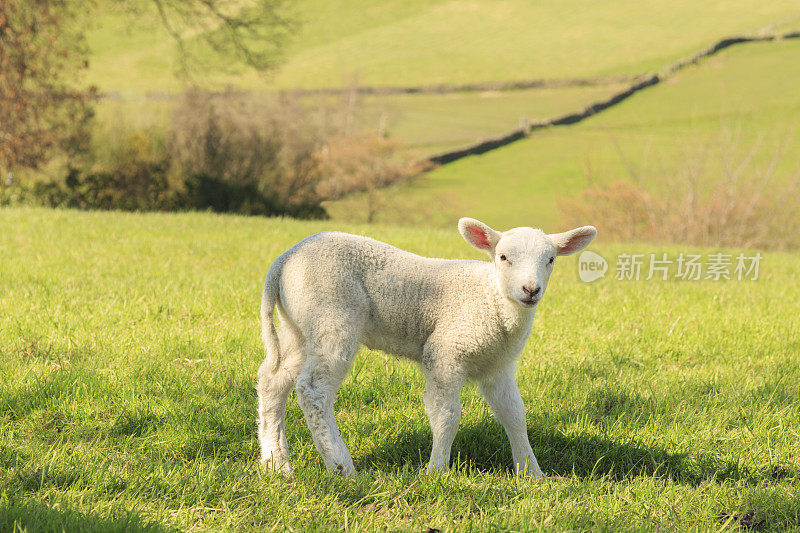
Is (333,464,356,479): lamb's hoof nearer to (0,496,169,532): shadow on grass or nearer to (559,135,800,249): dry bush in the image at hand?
(0,496,169,532): shadow on grass

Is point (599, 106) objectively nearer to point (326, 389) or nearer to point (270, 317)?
point (270, 317)

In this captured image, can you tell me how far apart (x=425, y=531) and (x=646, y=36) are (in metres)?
68.8

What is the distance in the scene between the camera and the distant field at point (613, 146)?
31.0 m

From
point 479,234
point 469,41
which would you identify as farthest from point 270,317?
point 469,41

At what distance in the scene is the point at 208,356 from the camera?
182 inches

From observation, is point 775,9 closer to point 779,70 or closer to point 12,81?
point 779,70

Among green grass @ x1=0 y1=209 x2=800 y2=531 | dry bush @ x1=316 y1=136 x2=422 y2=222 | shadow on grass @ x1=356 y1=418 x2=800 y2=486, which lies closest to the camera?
green grass @ x1=0 y1=209 x2=800 y2=531

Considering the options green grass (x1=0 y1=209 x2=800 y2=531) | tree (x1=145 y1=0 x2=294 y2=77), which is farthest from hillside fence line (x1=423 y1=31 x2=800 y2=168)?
green grass (x1=0 y1=209 x2=800 y2=531)

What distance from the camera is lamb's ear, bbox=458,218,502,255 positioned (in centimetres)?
316

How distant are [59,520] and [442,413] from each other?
1.63m

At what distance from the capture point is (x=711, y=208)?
15.2 metres

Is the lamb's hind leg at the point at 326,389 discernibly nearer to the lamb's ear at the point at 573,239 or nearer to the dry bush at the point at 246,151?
the lamb's ear at the point at 573,239

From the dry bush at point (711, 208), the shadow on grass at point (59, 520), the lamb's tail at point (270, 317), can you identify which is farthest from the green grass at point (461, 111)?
the shadow on grass at point (59, 520)

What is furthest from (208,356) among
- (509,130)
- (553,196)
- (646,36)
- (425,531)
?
(646,36)
